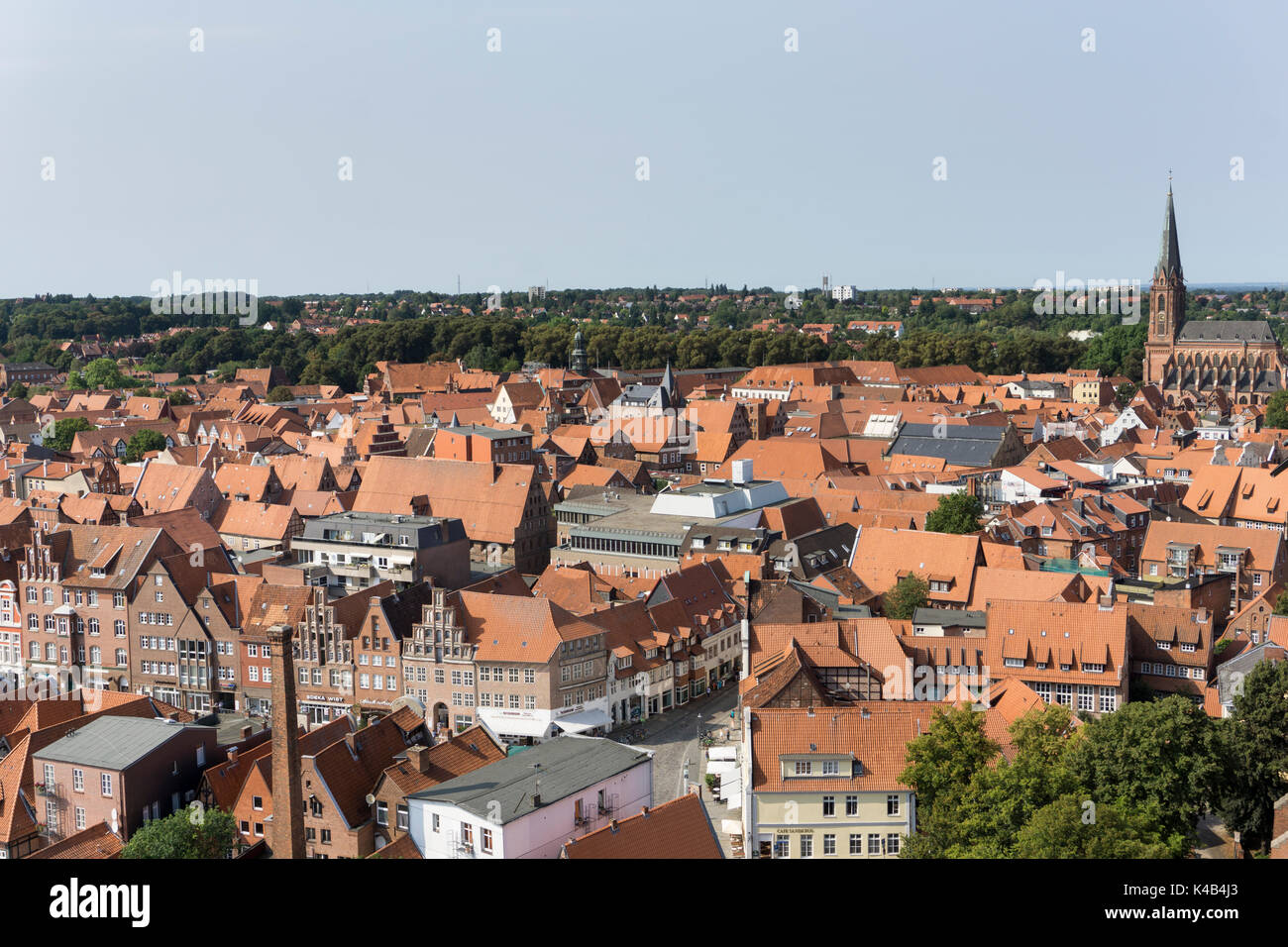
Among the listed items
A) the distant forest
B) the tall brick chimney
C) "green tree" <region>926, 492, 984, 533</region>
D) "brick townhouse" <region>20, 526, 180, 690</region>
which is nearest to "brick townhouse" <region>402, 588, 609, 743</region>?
"brick townhouse" <region>20, 526, 180, 690</region>

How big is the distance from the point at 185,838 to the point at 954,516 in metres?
27.3

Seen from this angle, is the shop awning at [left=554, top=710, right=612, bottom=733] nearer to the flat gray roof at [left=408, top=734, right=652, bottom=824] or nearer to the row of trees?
the flat gray roof at [left=408, top=734, right=652, bottom=824]

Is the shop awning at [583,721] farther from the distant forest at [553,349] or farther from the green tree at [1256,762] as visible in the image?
the distant forest at [553,349]

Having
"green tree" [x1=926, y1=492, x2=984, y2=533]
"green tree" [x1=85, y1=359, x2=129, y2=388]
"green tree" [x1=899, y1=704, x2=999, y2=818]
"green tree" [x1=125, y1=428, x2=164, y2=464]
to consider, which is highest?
"green tree" [x1=85, y1=359, x2=129, y2=388]

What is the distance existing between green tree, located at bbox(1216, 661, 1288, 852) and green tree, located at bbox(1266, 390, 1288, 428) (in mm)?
60587

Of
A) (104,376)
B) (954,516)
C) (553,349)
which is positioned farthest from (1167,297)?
(104,376)

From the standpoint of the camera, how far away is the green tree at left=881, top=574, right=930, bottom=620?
113 feet

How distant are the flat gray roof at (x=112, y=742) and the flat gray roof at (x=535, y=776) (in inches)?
232

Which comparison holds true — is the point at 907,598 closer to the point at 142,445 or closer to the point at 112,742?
the point at 112,742

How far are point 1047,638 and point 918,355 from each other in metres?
82.5

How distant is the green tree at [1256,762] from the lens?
901 inches

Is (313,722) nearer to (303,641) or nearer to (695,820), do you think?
(303,641)

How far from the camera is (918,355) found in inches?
4311
